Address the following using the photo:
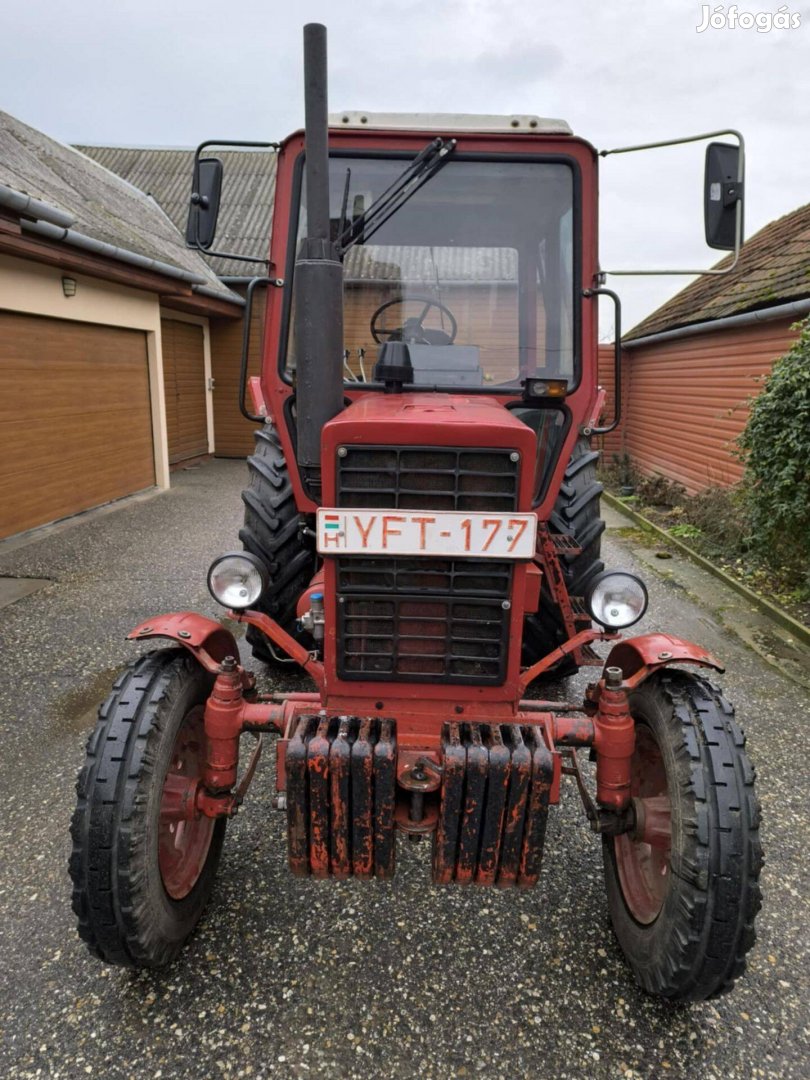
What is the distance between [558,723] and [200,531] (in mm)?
6035

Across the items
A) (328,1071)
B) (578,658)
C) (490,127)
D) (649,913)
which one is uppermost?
(490,127)

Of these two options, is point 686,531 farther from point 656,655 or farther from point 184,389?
point 184,389

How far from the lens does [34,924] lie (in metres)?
2.30

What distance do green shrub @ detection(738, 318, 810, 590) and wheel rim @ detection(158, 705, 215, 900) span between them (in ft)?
14.7

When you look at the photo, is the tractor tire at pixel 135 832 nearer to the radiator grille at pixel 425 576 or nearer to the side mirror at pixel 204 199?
the radiator grille at pixel 425 576

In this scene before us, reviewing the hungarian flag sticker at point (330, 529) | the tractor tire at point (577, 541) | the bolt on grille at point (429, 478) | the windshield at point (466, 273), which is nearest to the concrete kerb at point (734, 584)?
the tractor tire at point (577, 541)

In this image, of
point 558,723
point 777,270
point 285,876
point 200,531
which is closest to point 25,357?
point 200,531

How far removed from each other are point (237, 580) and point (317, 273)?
0.99 m

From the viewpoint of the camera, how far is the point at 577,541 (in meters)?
3.38

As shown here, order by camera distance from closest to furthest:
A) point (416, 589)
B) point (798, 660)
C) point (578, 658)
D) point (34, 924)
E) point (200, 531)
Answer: point (416, 589) < point (34, 924) < point (578, 658) < point (798, 660) < point (200, 531)

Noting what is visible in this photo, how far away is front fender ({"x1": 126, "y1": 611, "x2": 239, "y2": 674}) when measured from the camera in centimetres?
219

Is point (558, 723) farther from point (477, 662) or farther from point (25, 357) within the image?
point (25, 357)

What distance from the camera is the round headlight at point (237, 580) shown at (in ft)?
7.66

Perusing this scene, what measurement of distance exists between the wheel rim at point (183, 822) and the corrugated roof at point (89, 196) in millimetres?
5540
